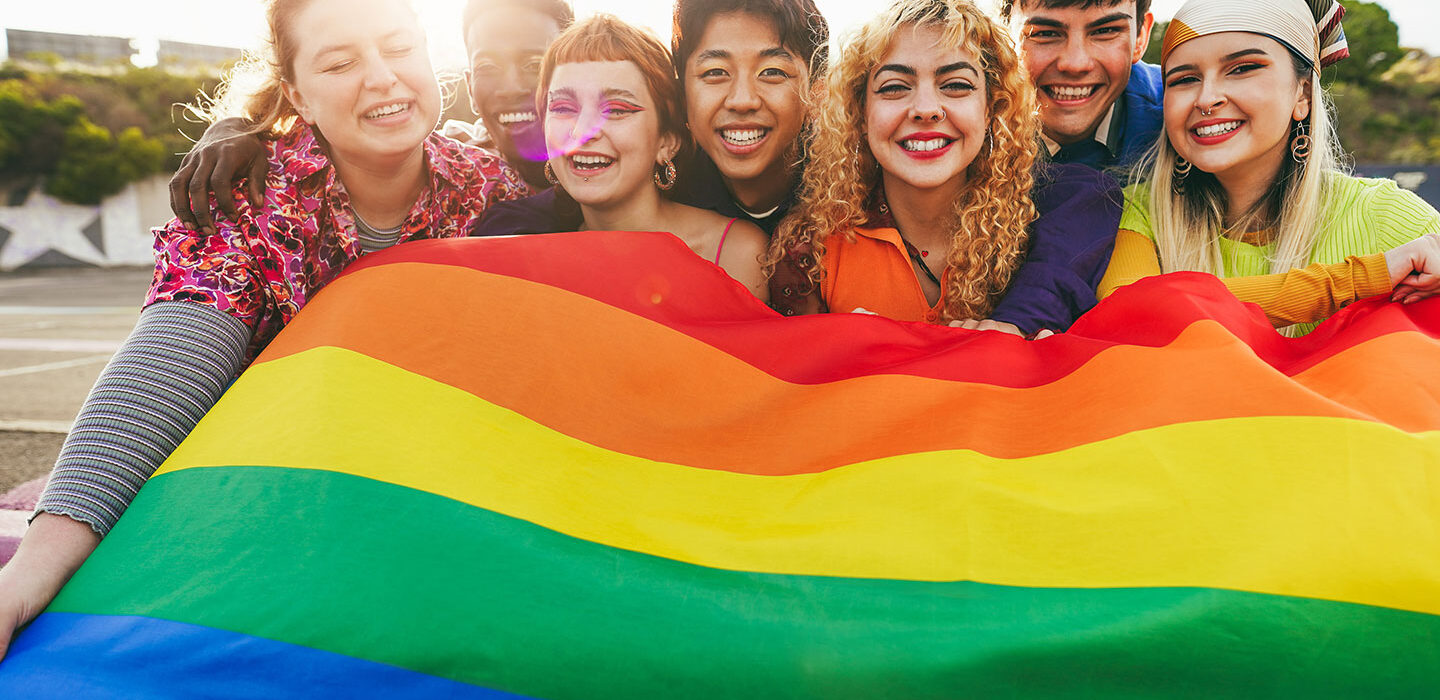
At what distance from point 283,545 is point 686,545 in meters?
0.69

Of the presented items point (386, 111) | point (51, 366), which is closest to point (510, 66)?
point (386, 111)

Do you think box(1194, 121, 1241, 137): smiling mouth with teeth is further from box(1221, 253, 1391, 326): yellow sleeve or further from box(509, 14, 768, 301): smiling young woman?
box(509, 14, 768, 301): smiling young woman

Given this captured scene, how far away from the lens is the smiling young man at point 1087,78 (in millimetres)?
2926

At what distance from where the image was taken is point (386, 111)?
230 cm

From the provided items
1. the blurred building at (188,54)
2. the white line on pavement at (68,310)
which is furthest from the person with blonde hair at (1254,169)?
Result: the blurred building at (188,54)

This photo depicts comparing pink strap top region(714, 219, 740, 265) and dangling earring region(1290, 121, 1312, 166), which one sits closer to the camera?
dangling earring region(1290, 121, 1312, 166)

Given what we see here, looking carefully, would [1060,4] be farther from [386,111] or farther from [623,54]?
[386,111]

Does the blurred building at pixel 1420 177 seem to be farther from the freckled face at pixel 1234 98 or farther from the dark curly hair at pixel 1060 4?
the freckled face at pixel 1234 98

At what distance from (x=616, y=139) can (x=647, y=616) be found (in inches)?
65.9

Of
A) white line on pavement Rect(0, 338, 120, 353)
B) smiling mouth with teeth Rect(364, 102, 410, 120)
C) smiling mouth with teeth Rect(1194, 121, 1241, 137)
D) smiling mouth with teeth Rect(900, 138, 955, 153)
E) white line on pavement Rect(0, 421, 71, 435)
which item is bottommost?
white line on pavement Rect(0, 338, 120, 353)

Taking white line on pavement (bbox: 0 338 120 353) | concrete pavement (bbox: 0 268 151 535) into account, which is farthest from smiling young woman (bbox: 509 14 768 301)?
white line on pavement (bbox: 0 338 120 353)

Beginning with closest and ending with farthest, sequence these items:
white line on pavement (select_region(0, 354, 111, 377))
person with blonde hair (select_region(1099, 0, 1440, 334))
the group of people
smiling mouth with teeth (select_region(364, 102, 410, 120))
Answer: the group of people → smiling mouth with teeth (select_region(364, 102, 410, 120)) → person with blonde hair (select_region(1099, 0, 1440, 334)) → white line on pavement (select_region(0, 354, 111, 377))

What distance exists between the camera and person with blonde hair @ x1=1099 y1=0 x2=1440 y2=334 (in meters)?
2.40

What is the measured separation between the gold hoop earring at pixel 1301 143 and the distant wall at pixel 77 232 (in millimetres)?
31828
